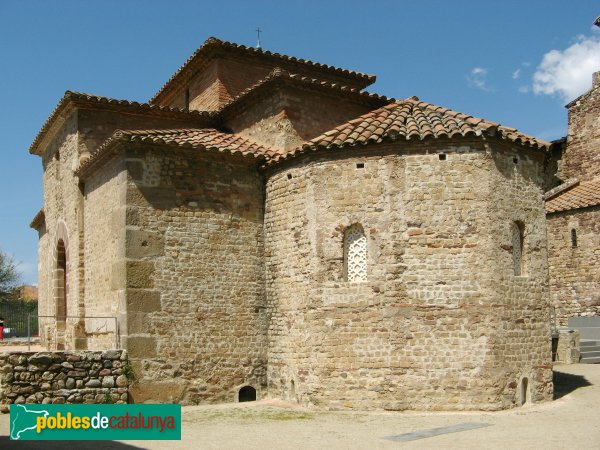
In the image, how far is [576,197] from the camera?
834 inches

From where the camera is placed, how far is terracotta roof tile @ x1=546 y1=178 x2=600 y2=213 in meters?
20.5

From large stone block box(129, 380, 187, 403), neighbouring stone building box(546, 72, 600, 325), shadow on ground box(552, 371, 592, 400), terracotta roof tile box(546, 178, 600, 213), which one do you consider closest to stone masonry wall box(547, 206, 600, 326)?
neighbouring stone building box(546, 72, 600, 325)

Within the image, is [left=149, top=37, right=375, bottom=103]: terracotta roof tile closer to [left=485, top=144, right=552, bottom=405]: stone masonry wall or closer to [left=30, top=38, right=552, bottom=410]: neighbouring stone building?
[left=30, top=38, right=552, bottom=410]: neighbouring stone building

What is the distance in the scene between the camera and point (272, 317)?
12852 millimetres

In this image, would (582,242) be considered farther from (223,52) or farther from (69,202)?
(69,202)

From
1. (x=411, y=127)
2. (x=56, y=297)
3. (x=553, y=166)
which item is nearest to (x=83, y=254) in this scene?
(x=56, y=297)

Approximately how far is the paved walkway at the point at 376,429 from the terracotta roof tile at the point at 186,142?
496cm

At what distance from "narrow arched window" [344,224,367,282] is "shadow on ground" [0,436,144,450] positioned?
193 inches

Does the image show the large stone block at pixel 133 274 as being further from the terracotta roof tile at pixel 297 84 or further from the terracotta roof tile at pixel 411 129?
the terracotta roof tile at pixel 297 84

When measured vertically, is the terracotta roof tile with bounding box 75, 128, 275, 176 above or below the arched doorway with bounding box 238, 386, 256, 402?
above

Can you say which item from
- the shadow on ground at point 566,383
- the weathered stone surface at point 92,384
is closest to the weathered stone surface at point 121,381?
the weathered stone surface at point 92,384

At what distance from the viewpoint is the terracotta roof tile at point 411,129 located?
11218mm

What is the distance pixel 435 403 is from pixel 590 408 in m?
2.81

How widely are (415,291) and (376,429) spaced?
2.60m
